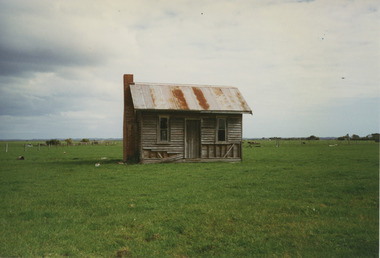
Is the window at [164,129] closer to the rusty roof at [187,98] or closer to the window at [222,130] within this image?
the rusty roof at [187,98]

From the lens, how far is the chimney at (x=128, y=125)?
915 inches

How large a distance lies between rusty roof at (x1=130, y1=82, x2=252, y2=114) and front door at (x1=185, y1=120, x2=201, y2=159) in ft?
4.27

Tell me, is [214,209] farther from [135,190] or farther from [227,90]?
[227,90]

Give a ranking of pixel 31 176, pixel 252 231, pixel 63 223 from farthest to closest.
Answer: pixel 31 176 < pixel 63 223 < pixel 252 231

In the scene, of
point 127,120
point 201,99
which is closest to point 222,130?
point 201,99

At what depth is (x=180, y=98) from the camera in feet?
76.2

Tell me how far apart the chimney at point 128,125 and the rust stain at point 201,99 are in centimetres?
519

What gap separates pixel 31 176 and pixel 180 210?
10812 millimetres

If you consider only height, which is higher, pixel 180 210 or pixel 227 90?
pixel 227 90

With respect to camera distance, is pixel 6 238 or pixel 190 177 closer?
pixel 6 238

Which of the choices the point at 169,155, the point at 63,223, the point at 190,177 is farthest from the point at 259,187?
the point at 169,155

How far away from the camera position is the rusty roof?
21891mm

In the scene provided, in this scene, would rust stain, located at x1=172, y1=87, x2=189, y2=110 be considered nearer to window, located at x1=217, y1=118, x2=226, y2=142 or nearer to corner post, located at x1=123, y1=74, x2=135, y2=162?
window, located at x1=217, y1=118, x2=226, y2=142

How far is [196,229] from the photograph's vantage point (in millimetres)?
7062
